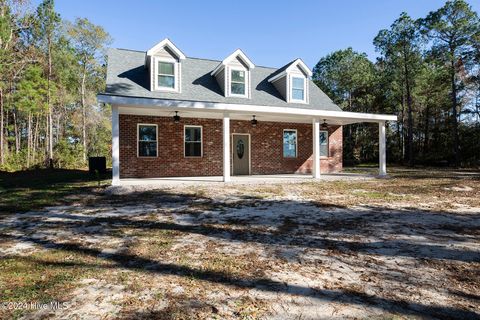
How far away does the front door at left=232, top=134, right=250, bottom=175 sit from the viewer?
14.9 meters

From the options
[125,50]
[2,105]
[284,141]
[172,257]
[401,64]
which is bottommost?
[172,257]

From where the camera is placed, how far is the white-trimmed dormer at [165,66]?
1229 centimetres

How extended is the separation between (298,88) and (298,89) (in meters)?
0.06

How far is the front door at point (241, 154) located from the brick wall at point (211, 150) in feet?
0.92

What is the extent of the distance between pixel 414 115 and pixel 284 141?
22.0 metres

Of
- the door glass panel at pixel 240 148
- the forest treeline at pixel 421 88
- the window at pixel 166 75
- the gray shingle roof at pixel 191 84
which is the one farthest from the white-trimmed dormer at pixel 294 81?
the forest treeline at pixel 421 88

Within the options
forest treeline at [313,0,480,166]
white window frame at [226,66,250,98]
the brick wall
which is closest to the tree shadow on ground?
the brick wall

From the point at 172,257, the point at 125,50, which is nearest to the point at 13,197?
the point at 172,257

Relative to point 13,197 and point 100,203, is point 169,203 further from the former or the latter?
point 13,197

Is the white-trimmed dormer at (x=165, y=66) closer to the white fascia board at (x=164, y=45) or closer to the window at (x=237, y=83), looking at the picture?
the white fascia board at (x=164, y=45)

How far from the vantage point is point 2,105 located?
811 inches

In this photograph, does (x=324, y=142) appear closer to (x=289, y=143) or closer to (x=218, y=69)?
(x=289, y=143)

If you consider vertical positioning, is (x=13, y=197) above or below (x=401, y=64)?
below

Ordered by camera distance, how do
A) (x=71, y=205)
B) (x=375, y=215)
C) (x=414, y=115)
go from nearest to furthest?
(x=375, y=215) < (x=71, y=205) < (x=414, y=115)
